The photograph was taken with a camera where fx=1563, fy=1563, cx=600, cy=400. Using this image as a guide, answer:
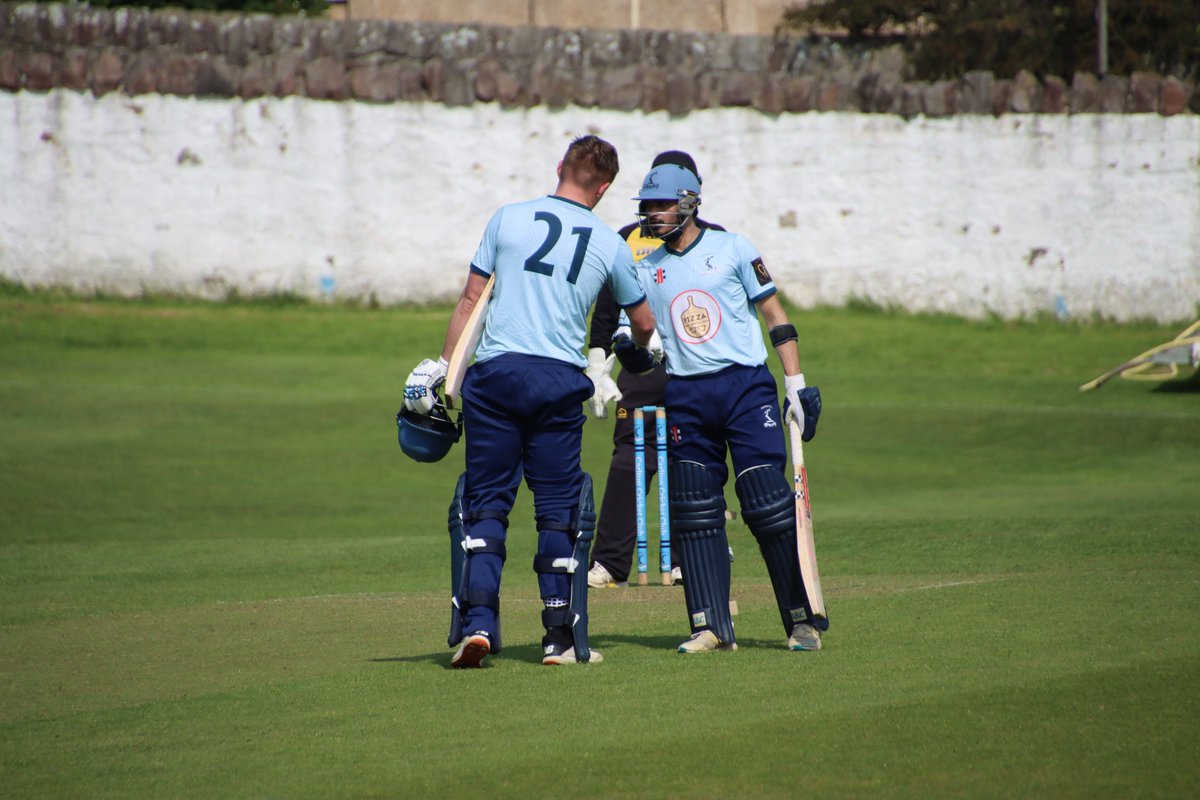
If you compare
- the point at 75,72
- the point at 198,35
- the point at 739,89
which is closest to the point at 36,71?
the point at 75,72

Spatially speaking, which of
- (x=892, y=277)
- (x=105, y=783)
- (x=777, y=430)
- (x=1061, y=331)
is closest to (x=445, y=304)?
(x=892, y=277)

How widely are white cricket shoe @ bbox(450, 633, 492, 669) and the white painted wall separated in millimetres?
16212

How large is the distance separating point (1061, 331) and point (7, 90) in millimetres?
14900

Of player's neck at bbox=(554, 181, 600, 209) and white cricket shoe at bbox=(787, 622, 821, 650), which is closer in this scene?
white cricket shoe at bbox=(787, 622, 821, 650)

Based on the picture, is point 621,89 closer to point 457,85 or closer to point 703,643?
point 457,85

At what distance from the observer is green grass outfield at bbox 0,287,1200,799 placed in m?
4.58

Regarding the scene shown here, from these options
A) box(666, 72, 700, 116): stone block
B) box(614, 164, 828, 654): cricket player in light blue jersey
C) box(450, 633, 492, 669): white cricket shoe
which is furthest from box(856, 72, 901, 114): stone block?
box(450, 633, 492, 669): white cricket shoe

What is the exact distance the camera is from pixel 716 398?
21.7 ft

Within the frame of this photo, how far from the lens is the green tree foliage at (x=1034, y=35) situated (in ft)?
77.4

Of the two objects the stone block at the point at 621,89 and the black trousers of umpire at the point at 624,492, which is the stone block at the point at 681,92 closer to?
the stone block at the point at 621,89

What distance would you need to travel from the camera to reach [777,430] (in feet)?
21.9

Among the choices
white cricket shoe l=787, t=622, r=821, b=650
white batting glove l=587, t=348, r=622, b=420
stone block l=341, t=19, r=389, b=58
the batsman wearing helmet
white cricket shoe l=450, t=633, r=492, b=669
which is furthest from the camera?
stone block l=341, t=19, r=389, b=58

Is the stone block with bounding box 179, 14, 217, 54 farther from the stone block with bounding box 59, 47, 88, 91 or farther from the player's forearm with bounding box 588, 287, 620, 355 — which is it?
the player's forearm with bounding box 588, 287, 620, 355

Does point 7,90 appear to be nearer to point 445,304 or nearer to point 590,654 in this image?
point 445,304
